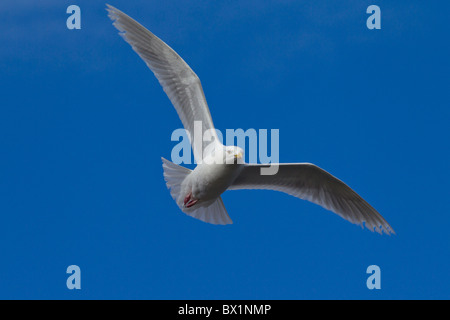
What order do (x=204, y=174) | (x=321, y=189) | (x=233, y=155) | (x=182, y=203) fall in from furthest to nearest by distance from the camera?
(x=321, y=189)
(x=182, y=203)
(x=204, y=174)
(x=233, y=155)

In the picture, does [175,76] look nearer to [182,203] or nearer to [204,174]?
[204,174]

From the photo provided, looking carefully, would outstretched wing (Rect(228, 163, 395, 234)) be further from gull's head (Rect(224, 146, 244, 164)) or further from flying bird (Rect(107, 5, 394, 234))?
gull's head (Rect(224, 146, 244, 164))

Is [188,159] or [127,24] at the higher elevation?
[127,24]

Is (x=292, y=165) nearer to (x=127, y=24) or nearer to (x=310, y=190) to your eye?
(x=310, y=190)

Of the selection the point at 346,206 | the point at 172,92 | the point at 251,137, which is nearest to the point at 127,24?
the point at 172,92

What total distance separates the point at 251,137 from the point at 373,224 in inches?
98.2

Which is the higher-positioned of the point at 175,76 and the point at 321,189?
the point at 175,76

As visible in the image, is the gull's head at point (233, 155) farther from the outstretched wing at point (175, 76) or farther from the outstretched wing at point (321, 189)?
the outstretched wing at point (321, 189)

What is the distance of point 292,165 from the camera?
24.4 ft

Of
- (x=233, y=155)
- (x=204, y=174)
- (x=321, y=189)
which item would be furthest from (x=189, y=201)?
(x=321, y=189)

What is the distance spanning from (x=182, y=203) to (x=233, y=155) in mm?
1227

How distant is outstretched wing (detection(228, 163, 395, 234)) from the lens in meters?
7.80

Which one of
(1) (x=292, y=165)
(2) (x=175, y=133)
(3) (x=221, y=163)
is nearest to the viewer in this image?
(3) (x=221, y=163)

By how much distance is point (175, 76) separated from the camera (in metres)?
7.97
